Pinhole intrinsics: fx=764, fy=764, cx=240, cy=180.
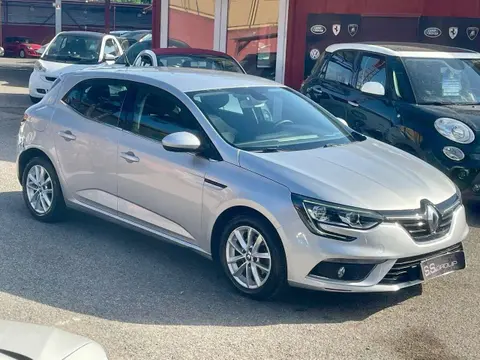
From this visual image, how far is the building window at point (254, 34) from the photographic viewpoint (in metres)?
16.1

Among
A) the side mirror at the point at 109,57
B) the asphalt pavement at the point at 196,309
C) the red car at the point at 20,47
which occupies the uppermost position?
the side mirror at the point at 109,57

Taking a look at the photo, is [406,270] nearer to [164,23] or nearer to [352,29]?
[352,29]

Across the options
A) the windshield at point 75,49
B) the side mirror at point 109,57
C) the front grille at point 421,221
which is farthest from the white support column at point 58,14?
the front grille at point 421,221

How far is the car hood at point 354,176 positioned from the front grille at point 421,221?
0.05 m

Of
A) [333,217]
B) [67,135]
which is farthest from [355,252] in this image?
[67,135]

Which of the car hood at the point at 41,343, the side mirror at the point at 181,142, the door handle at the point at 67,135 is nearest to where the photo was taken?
the car hood at the point at 41,343

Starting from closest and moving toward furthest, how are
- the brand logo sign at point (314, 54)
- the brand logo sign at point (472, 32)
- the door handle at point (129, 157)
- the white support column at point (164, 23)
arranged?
the door handle at point (129, 157), the brand logo sign at point (472, 32), the brand logo sign at point (314, 54), the white support column at point (164, 23)

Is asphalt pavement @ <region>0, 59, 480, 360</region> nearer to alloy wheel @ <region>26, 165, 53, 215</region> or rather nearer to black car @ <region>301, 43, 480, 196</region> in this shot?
alloy wheel @ <region>26, 165, 53, 215</region>

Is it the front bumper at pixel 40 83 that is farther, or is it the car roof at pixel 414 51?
the front bumper at pixel 40 83

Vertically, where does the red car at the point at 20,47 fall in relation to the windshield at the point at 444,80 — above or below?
below

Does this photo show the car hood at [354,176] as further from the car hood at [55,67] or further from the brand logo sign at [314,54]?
the car hood at [55,67]

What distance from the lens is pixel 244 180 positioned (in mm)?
5453

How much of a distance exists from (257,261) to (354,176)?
92 cm

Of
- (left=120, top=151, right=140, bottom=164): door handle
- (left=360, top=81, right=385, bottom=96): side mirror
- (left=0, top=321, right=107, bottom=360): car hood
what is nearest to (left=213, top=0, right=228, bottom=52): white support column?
(left=360, top=81, right=385, bottom=96): side mirror
